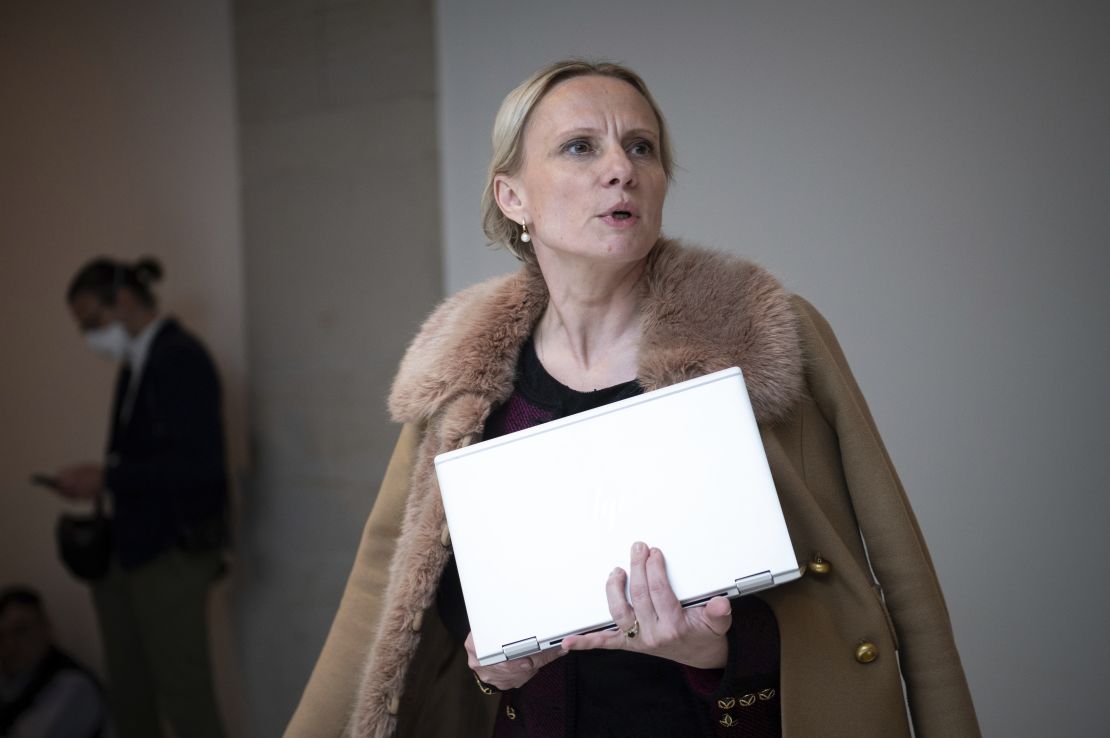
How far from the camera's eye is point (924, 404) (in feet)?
8.17

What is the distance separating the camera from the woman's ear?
1.58 metres

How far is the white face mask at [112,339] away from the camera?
11.4 feet

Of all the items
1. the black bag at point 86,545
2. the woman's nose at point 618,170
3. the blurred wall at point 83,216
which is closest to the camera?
the woman's nose at point 618,170

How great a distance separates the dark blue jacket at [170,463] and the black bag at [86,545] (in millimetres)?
157

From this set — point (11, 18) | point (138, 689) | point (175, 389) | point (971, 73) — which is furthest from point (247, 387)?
point (971, 73)

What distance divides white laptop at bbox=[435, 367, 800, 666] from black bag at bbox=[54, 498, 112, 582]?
2.63 m

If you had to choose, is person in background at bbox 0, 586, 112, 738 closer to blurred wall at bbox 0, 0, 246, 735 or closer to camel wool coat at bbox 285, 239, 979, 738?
blurred wall at bbox 0, 0, 246, 735

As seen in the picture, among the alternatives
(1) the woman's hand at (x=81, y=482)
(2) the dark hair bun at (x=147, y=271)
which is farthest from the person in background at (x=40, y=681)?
(2) the dark hair bun at (x=147, y=271)

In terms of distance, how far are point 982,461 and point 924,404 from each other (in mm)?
195

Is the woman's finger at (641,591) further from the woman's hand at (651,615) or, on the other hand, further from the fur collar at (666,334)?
the fur collar at (666,334)

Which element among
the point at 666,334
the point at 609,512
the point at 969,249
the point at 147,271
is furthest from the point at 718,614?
the point at 147,271

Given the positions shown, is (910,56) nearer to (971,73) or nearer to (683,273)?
(971,73)

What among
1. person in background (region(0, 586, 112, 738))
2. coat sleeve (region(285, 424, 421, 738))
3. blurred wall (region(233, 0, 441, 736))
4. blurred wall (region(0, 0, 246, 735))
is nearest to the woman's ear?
coat sleeve (region(285, 424, 421, 738))

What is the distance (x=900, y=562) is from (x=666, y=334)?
0.44 metres
